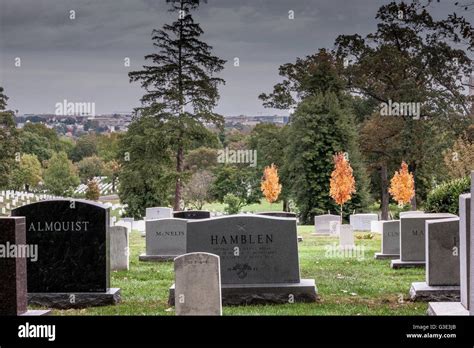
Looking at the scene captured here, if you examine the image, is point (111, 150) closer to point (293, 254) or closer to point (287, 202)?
point (287, 202)

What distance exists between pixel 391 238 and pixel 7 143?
1354 centimetres

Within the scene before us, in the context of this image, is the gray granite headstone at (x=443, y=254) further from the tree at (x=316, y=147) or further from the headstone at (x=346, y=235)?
the tree at (x=316, y=147)

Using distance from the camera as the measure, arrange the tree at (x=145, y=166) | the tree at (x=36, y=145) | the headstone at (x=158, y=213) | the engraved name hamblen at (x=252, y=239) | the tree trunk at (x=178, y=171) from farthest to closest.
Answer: the tree at (x=145, y=166) → the tree trunk at (x=178, y=171) → the headstone at (x=158, y=213) → the tree at (x=36, y=145) → the engraved name hamblen at (x=252, y=239)

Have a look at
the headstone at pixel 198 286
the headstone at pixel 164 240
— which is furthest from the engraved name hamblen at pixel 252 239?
the headstone at pixel 164 240

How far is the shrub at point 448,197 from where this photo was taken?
19.9 m

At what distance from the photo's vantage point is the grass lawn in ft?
37.9

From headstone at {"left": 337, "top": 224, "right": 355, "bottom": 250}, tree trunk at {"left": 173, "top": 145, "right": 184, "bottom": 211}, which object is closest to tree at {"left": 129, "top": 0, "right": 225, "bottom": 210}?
tree trunk at {"left": 173, "top": 145, "right": 184, "bottom": 211}

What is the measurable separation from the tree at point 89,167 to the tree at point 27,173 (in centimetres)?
565

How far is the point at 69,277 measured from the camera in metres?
12.4

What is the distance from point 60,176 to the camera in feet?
92.2

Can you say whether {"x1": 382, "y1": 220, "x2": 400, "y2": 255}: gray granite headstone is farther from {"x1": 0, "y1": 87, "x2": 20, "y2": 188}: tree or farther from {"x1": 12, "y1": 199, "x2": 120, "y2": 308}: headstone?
{"x1": 0, "y1": 87, "x2": 20, "y2": 188}: tree

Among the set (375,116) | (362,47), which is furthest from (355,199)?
(362,47)

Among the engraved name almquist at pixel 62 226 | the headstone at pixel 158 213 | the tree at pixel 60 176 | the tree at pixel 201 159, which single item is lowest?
the headstone at pixel 158 213
